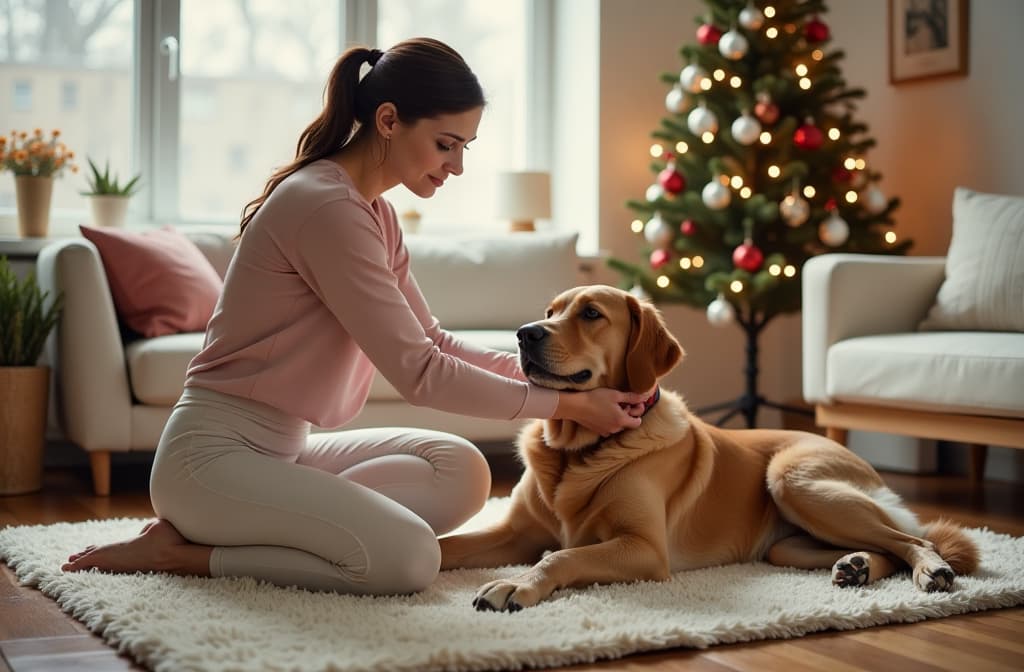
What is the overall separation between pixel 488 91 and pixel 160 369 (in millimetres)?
2450

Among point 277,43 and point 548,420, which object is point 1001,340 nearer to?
point 548,420

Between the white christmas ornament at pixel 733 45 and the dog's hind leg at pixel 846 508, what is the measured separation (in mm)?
2349

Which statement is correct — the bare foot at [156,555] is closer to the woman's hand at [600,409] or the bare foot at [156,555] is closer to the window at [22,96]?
the woman's hand at [600,409]

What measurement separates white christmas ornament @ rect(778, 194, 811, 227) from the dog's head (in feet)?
7.00

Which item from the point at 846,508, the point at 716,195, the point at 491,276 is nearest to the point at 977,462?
the point at 716,195

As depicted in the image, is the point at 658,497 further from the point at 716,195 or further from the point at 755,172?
the point at 755,172

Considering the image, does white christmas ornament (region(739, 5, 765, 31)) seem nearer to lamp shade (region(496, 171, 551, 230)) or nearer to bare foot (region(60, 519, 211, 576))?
lamp shade (region(496, 171, 551, 230))

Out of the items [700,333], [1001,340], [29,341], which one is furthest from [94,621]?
[700,333]

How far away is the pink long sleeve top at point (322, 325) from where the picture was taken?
2021 millimetres

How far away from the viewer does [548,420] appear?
2.35 m

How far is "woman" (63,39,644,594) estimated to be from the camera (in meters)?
2.03

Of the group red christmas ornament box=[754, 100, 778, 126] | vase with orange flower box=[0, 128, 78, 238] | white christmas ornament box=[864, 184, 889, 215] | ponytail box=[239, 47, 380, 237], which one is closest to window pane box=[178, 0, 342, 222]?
vase with orange flower box=[0, 128, 78, 238]

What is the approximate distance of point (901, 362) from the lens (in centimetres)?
338

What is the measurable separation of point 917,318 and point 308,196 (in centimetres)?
253
